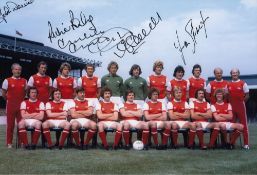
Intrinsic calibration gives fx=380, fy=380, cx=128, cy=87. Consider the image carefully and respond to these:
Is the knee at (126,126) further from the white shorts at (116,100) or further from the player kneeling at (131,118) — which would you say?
the white shorts at (116,100)

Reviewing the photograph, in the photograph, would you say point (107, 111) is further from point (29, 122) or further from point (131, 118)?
point (29, 122)

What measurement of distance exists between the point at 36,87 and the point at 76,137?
1.41 metres

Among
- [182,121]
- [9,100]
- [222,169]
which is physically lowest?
[222,169]

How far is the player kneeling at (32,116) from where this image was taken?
665 cm

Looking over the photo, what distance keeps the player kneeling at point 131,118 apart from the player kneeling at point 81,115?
0.58m

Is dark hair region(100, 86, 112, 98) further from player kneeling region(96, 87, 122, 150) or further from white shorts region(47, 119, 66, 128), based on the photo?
white shorts region(47, 119, 66, 128)

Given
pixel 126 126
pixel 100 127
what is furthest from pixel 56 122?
pixel 126 126

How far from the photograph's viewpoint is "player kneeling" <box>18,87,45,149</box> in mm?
6652

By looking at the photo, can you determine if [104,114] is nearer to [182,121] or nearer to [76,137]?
[76,137]

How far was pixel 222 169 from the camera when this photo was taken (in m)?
4.73

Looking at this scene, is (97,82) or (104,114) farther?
(97,82)

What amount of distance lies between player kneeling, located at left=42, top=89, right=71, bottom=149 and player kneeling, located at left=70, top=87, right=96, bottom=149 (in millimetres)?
129

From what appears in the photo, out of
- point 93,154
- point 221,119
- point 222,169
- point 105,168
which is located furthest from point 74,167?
point 221,119

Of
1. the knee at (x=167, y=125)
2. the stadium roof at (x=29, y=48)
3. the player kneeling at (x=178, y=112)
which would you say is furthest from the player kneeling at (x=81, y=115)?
the stadium roof at (x=29, y=48)
